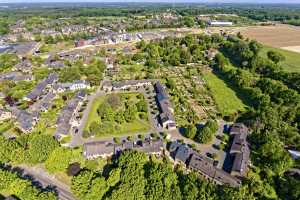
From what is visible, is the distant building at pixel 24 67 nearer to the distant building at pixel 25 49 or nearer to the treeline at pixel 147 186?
the distant building at pixel 25 49

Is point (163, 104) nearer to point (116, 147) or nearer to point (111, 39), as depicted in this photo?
point (116, 147)

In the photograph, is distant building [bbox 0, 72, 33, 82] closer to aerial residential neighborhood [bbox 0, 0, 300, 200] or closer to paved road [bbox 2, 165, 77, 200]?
aerial residential neighborhood [bbox 0, 0, 300, 200]

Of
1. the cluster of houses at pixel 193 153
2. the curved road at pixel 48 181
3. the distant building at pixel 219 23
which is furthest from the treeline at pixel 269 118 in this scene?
the distant building at pixel 219 23

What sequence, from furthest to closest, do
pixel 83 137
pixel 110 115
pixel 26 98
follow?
pixel 26 98, pixel 110 115, pixel 83 137

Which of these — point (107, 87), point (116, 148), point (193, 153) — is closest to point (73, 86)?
point (107, 87)

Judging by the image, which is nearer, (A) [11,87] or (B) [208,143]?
(B) [208,143]

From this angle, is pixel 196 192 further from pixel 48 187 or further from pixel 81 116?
pixel 81 116

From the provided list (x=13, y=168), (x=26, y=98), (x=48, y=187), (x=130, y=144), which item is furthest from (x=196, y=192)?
(x=26, y=98)
